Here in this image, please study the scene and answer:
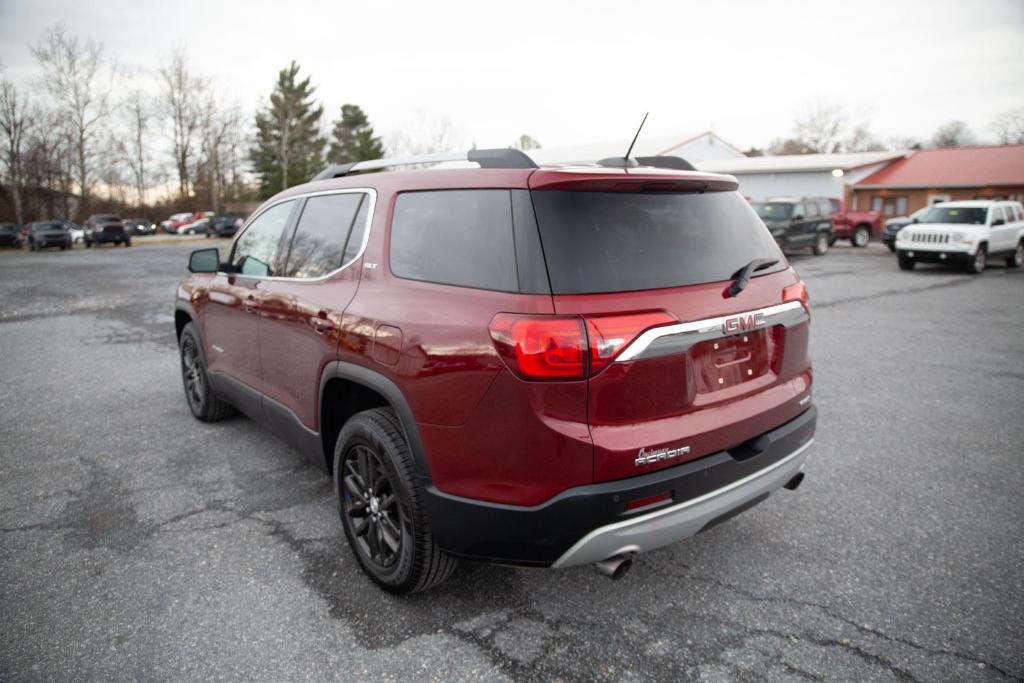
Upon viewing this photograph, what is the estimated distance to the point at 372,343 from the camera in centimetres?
258

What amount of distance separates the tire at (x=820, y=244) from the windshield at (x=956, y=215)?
17.3ft

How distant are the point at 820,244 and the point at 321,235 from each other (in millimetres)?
23508

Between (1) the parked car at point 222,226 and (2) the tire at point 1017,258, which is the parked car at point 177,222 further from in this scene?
(2) the tire at point 1017,258

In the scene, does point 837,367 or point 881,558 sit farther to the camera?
point 837,367

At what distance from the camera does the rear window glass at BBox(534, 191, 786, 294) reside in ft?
7.00

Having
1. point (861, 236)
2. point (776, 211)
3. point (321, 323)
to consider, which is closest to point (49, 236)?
point (776, 211)

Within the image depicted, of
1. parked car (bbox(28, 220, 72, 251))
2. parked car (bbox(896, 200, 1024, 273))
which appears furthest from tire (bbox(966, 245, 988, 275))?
parked car (bbox(28, 220, 72, 251))

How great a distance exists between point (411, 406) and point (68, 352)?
7.26 meters

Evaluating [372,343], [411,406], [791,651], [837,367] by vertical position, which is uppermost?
[372,343]

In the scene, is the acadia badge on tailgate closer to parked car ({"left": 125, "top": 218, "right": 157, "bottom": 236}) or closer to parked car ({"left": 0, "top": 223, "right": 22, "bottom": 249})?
parked car ({"left": 0, "top": 223, "right": 22, "bottom": 249})

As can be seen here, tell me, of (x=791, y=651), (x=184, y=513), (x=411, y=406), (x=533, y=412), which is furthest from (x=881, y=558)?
(x=184, y=513)

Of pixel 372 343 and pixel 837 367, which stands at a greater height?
pixel 372 343

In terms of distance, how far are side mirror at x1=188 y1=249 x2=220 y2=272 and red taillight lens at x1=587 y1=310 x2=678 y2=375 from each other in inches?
130

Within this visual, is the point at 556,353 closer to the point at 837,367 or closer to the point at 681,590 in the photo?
the point at 681,590
